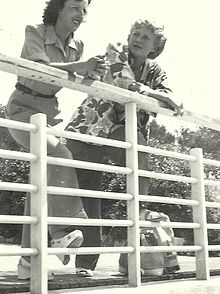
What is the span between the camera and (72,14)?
10.6ft

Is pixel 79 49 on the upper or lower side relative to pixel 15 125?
upper

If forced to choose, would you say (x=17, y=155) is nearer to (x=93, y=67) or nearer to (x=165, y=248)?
(x=93, y=67)

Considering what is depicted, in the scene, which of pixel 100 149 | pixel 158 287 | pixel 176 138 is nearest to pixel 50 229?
pixel 158 287

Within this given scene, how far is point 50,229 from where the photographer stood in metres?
2.94

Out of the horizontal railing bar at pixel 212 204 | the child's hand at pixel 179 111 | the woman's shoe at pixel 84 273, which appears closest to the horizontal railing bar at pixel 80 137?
the child's hand at pixel 179 111

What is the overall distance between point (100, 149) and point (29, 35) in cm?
97

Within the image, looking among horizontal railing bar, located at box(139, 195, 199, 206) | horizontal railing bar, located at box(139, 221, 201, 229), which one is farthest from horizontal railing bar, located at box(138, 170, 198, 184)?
horizontal railing bar, located at box(139, 221, 201, 229)

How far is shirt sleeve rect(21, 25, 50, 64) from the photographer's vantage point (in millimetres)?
2900

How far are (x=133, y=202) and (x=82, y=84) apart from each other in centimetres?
74

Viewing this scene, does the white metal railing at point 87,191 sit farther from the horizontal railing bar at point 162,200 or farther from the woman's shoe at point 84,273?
the woman's shoe at point 84,273

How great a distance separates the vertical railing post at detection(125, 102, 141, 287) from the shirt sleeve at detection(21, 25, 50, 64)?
583mm

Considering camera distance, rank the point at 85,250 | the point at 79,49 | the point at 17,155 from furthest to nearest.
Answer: the point at 79,49, the point at 85,250, the point at 17,155

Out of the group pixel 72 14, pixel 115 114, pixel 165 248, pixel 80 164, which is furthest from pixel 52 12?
pixel 165 248

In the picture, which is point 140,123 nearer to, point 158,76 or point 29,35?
point 158,76
